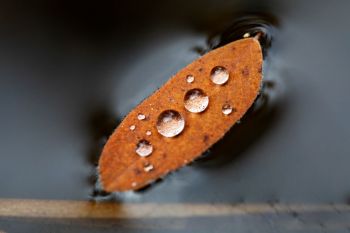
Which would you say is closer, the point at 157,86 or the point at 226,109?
the point at 226,109

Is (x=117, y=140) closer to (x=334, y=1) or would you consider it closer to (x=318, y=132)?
(x=318, y=132)

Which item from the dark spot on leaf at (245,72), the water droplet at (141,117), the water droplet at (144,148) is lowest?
the water droplet at (144,148)

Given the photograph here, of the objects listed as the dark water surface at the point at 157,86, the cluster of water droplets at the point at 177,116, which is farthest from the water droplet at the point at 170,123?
the dark water surface at the point at 157,86

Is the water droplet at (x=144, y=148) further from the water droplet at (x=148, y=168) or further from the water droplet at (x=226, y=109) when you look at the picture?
the water droplet at (x=226, y=109)

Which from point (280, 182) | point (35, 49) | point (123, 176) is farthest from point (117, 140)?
point (35, 49)

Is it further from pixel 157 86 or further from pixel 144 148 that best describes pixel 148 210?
pixel 157 86

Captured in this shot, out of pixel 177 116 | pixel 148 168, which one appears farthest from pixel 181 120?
pixel 148 168
